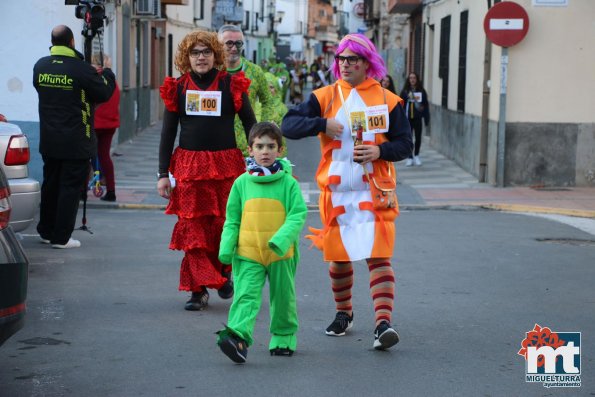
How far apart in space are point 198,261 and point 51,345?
137 cm

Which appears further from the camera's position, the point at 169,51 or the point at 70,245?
the point at 169,51

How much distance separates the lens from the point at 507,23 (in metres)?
15.8

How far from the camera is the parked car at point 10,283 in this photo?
5.02 metres

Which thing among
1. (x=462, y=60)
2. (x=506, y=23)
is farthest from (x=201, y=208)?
(x=462, y=60)

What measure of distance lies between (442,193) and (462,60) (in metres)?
5.91

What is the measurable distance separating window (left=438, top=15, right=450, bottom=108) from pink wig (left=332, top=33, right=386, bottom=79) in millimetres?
17384

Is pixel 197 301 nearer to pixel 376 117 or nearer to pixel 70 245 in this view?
pixel 376 117

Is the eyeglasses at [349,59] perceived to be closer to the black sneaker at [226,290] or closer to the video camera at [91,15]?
the black sneaker at [226,290]

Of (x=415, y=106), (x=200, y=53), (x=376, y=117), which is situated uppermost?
(x=200, y=53)

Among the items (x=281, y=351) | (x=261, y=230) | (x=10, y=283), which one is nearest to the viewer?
(x=10, y=283)

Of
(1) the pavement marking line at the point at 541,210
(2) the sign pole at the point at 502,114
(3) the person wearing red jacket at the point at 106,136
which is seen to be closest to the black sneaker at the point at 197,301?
(3) the person wearing red jacket at the point at 106,136

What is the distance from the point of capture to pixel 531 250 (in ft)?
34.9

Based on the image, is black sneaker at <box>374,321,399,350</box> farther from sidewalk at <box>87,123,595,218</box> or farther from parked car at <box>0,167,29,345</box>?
sidewalk at <box>87,123,595,218</box>

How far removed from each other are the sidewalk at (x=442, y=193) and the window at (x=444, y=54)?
12.5 ft
